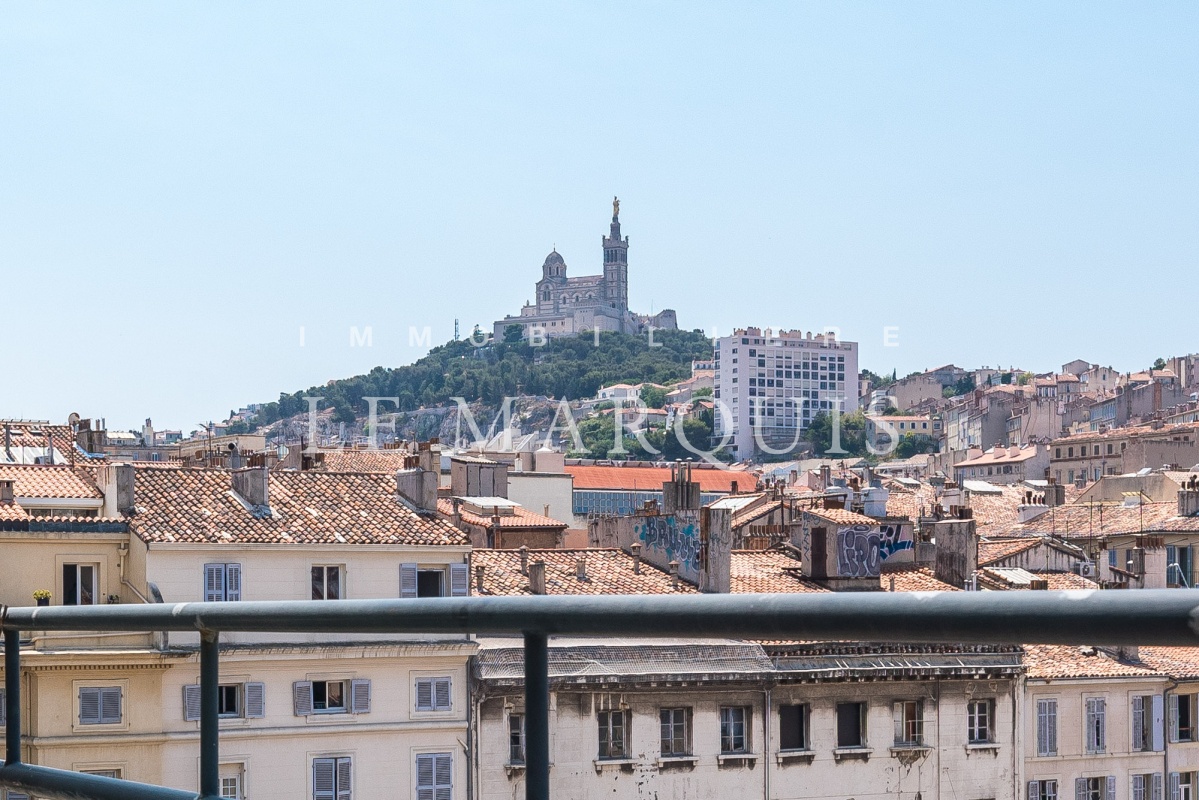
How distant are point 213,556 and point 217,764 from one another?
77.6 ft

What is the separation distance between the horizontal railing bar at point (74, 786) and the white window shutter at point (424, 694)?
73.6ft

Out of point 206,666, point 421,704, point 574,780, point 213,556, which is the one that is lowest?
point 421,704

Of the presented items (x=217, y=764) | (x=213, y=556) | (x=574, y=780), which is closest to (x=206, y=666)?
(x=217, y=764)

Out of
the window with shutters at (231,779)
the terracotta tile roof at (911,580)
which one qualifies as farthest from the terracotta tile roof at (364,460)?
the window with shutters at (231,779)

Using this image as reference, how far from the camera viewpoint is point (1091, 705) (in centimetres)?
3023

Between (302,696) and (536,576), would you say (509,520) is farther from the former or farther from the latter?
(302,696)

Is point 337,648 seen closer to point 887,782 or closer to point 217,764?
point 887,782

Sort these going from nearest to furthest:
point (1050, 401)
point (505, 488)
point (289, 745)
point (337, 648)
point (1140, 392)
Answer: point (289, 745)
point (337, 648)
point (505, 488)
point (1140, 392)
point (1050, 401)

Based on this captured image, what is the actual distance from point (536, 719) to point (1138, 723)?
3002cm

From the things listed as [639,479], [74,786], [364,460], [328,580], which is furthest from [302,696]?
[639,479]

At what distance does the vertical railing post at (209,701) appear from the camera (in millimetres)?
2985

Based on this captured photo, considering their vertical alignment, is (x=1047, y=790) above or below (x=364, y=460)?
below

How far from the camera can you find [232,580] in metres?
26.2

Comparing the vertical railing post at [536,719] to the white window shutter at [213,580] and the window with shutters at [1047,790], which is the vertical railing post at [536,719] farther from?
the window with shutters at [1047,790]
